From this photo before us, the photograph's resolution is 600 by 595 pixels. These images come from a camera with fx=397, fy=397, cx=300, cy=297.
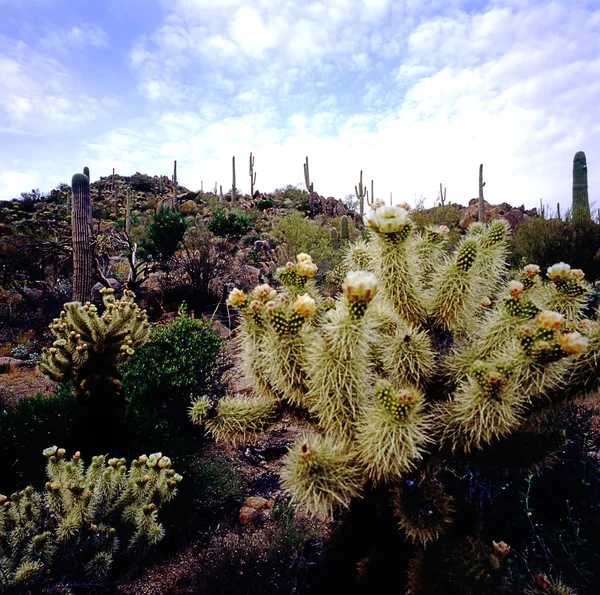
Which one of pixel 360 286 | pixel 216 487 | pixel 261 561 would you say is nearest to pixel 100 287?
pixel 216 487

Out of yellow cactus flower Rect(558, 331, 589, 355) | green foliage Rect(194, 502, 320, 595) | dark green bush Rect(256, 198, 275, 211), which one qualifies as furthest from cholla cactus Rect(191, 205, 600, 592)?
dark green bush Rect(256, 198, 275, 211)

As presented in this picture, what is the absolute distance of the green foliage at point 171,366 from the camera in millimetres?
5117

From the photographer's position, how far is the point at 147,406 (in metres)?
5.04

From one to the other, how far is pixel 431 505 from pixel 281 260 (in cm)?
1092

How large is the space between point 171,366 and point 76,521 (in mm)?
2890

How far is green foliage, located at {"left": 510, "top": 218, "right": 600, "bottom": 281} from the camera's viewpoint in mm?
10117

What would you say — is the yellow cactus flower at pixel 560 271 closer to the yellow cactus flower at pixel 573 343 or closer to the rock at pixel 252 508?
the yellow cactus flower at pixel 573 343

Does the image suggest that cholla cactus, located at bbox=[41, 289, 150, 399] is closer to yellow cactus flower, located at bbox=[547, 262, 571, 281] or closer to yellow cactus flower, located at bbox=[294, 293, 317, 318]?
yellow cactus flower, located at bbox=[294, 293, 317, 318]

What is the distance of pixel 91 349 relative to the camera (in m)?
3.61

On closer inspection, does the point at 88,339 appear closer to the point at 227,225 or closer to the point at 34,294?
the point at 34,294

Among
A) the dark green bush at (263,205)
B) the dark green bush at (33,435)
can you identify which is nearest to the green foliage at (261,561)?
the dark green bush at (33,435)

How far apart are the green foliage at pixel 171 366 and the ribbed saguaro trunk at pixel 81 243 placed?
152 inches

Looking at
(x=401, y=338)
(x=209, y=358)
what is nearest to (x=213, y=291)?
(x=209, y=358)

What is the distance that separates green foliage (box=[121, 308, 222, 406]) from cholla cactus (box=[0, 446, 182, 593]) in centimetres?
236
